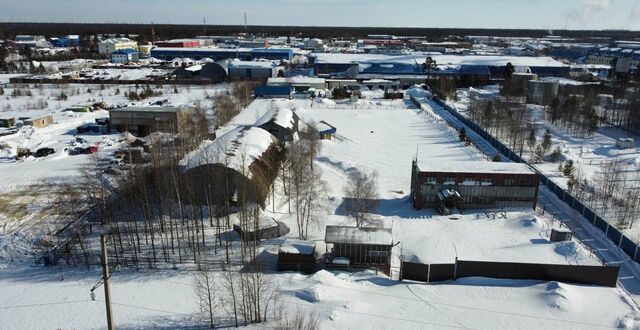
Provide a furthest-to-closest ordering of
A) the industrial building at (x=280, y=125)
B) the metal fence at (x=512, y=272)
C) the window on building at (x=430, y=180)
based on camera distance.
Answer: the industrial building at (x=280, y=125) < the window on building at (x=430, y=180) < the metal fence at (x=512, y=272)

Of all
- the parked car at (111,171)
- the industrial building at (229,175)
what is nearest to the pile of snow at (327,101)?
the industrial building at (229,175)

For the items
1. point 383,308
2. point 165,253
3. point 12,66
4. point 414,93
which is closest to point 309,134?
point 165,253

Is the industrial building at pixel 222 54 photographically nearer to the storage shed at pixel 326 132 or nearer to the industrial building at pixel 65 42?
the industrial building at pixel 65 42

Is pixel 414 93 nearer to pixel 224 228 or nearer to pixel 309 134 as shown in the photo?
pixel 309 134

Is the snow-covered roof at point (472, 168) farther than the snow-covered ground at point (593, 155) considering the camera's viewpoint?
No

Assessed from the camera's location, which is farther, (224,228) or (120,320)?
(224,228)

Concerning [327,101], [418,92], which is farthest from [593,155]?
[418,92]

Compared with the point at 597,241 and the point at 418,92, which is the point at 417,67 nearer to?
the point at 418,92

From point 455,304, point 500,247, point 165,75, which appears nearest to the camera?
point 455,304
